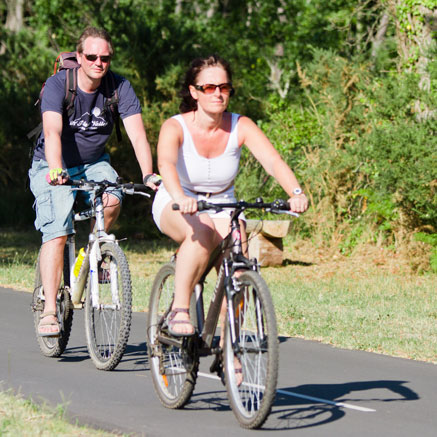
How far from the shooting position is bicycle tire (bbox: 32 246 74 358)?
6742mm

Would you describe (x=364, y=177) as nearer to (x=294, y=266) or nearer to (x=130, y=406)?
(x=294, y=266)

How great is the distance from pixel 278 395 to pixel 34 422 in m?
1.56

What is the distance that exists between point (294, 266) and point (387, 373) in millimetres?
7085

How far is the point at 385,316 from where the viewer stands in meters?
9.16

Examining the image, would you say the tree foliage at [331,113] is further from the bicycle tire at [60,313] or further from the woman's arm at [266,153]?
the woman's arm at [266,153]

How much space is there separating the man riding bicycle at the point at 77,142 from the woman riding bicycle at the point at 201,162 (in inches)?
45.0

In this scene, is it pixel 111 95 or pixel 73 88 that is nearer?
pixel 73 88

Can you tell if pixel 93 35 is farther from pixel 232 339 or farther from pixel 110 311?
pixel 232 339

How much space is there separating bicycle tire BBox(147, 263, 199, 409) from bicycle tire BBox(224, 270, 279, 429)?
0.35 meters

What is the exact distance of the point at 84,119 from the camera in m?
6.54

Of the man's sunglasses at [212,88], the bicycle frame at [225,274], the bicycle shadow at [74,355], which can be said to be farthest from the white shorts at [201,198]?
the bicycle shadow at [74,355]

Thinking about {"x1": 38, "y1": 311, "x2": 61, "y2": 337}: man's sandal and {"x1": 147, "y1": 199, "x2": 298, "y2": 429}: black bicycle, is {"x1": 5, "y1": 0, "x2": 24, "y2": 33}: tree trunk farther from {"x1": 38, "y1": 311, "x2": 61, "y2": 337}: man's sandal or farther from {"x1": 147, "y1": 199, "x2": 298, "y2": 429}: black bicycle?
{"x1": 147, "y1": 199, "x2": 298, "y2": 429}: black bicycle

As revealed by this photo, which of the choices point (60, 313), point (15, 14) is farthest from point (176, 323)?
point (15, 14)

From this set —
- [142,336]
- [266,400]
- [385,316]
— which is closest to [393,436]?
[266,400]
